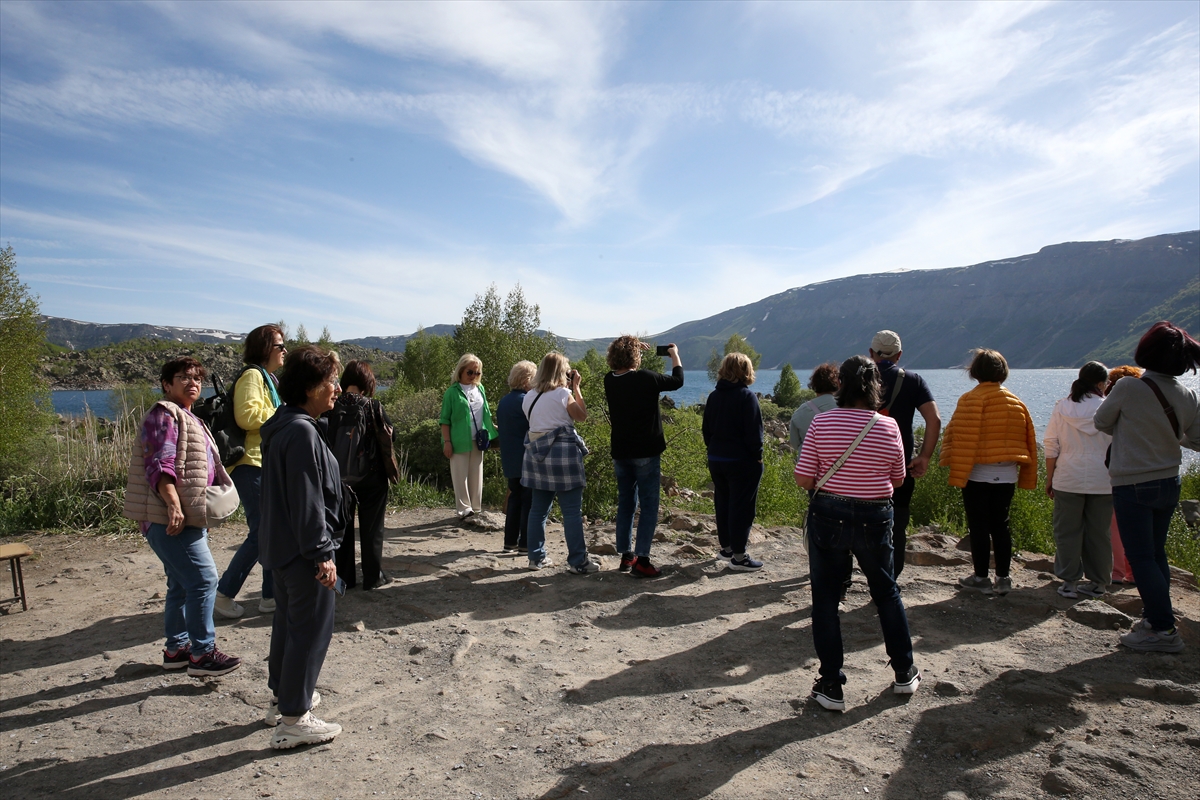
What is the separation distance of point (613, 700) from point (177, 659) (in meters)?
2.73

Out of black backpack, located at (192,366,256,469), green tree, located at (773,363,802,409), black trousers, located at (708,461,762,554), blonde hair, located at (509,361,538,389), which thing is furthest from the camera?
green tree, located at (773,363,802,409)

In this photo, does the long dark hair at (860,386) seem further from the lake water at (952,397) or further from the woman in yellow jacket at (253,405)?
the woman in yellow jacket at (253,405)

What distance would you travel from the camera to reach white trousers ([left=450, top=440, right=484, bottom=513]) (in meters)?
7.93

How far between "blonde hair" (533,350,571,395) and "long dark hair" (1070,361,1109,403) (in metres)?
4.22

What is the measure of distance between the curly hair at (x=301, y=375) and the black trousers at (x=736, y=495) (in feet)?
12.1

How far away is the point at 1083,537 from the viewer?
18.0ft

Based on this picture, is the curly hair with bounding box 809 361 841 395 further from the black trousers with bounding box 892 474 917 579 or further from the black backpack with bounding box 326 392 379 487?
the black backpack with bounding box 326 392 379 487

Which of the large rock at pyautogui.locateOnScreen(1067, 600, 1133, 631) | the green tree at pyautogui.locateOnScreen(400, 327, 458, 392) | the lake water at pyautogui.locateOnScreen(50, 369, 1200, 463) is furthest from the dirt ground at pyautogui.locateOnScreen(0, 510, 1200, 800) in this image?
the green tree at pyautogui.locateOnScreen(400, 327, 458, 392)

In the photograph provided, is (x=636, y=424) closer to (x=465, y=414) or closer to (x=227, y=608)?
(x=465, y=414)

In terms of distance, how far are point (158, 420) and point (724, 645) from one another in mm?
3730

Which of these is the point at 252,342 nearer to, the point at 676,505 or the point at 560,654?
the point at 560,654

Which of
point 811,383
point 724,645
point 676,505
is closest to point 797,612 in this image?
point 724,645

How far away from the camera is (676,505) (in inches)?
429

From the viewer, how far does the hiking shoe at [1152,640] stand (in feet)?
13.6
